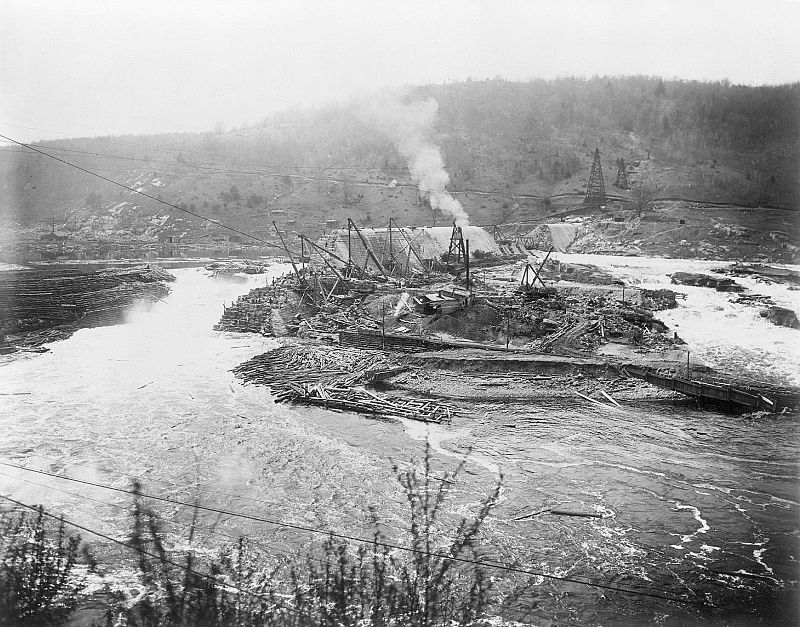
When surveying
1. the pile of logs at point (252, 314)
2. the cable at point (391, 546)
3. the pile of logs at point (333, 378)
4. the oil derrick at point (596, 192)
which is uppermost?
the oil derrick at point (596, 192)

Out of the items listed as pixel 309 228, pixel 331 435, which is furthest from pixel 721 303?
pixel 309 228

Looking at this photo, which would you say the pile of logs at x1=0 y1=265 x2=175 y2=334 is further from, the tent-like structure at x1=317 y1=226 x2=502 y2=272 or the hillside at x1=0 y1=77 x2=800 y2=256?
the hillside at x1=0 y1=77 x2=800 y2=256

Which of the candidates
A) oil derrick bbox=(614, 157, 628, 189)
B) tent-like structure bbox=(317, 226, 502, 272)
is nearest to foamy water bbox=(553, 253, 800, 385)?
tent-like structure bbox=(317, 226, 502, 272)

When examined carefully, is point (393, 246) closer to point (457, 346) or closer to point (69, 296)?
point (457, 346)

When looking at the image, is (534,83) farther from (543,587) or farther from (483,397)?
(543,587)

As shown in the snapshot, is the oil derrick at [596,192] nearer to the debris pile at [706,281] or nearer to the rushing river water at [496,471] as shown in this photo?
the debris pile at [706,281]

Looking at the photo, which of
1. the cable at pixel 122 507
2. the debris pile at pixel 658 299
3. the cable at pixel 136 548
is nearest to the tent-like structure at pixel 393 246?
the debris pile at pixel 658 299
